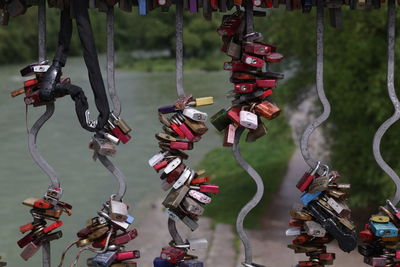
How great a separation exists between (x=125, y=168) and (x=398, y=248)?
16.6 meters

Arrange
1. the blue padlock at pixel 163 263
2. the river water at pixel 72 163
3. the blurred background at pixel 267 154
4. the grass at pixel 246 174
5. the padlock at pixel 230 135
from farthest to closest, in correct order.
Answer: the river water at pixel 72 163 → the grass at pixel 246 174 → the blurred background at pixel 267 154 → the blue padlock at pixel 163 263 → the padlock at pixel 230 135

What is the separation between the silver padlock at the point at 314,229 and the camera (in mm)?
2652

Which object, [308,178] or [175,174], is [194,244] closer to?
[175,174]

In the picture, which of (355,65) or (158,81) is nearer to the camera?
(355,65)

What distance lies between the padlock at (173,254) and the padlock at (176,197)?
20cm

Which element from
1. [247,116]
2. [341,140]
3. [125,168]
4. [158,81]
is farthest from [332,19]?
[158,81]

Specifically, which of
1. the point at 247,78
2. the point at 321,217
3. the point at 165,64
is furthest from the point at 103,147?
the point at 165,64

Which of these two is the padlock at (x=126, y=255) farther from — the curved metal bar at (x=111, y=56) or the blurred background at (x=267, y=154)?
the blurred background at (x=267, y=154)

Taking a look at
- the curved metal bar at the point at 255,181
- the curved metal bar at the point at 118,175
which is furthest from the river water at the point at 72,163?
the curved metal bar at the point at 255,181

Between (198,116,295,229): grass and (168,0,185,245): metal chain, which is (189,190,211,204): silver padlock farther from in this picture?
(198,116,295,229): grass

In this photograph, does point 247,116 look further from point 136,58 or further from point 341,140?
point 136,58

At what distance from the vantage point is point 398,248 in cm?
270

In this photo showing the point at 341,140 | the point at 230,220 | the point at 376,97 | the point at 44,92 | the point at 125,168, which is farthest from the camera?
the point at 125,168

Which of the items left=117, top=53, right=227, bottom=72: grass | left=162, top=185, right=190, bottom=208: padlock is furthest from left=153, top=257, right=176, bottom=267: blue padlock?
left=117, top=53, right=227, bottom=72: grass
